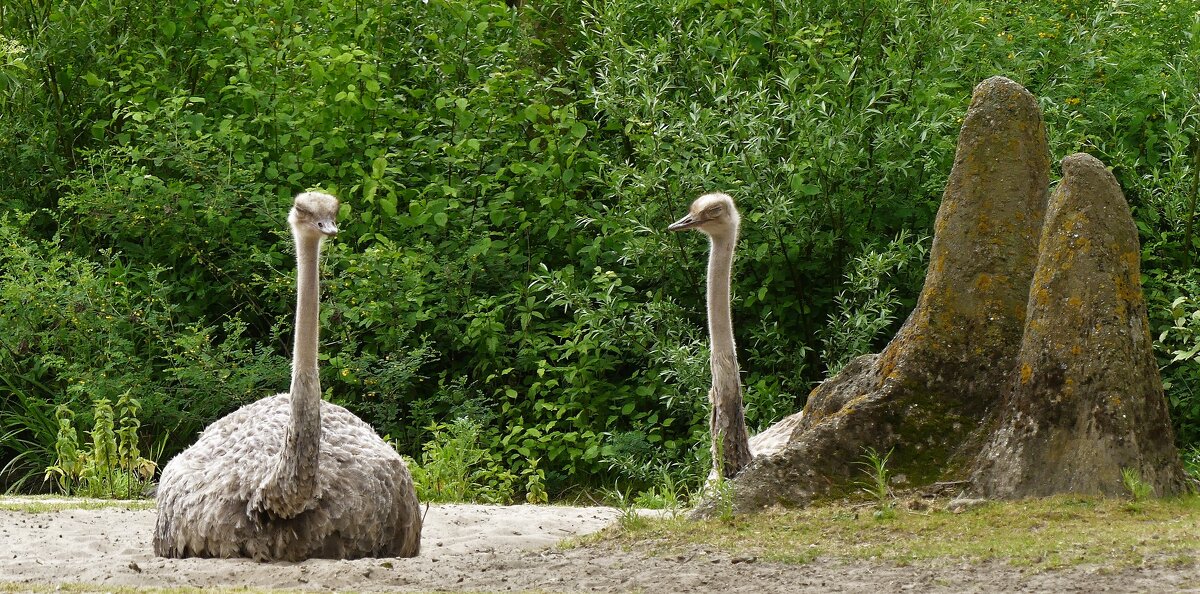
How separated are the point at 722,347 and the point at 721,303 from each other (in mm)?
251

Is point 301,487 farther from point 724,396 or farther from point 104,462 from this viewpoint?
point 104,462

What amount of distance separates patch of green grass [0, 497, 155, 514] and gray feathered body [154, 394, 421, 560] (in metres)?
1.65

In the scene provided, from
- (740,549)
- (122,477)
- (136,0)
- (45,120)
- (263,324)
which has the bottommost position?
(740,549)

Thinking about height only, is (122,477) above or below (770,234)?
below

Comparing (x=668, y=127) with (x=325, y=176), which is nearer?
(x=668, y=127)

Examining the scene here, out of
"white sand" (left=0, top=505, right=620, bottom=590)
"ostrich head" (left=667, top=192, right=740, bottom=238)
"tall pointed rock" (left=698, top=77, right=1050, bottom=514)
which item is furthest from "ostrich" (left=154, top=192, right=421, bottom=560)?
"ostrich head" (left=667, top=192, right=740, bottom=238)

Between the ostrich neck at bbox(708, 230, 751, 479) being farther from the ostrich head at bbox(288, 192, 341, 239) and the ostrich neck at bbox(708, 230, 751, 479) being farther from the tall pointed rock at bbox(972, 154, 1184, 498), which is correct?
the ostrich head at bbox(288, 192, 341, 239)

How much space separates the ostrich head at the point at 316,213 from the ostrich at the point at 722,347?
178 centimetres

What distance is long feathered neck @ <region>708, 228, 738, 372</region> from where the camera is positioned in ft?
24.9

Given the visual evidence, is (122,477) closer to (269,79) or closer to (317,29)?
(269,79)

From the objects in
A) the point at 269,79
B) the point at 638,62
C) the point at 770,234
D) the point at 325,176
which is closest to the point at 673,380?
the point at 770,234

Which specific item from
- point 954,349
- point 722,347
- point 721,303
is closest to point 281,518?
point 722,347

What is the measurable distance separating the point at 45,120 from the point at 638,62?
5.50 m

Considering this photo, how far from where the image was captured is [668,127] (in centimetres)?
1142
